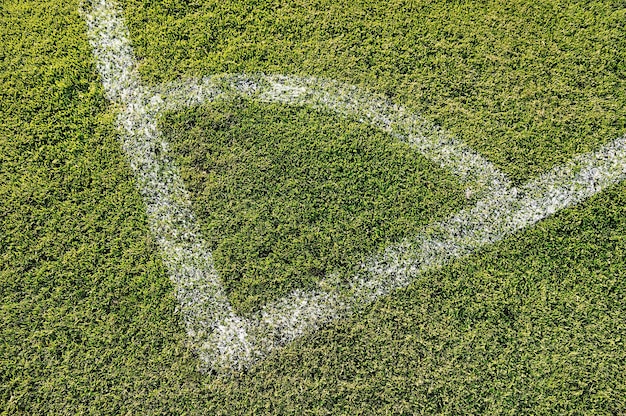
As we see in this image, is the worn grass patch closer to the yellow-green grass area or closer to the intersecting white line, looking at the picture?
the intersecting white line

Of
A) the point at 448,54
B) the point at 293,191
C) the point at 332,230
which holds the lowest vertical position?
the point at 332,230

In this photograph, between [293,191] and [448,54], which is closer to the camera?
[293,191]

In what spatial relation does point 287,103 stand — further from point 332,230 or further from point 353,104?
point 332,230

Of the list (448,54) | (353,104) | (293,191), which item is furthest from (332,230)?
(448,54)

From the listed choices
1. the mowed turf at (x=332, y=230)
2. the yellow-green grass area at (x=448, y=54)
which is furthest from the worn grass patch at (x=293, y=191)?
the yellow-green grass area at (x=448, y=54)

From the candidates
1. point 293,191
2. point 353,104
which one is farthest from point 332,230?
point 353,104

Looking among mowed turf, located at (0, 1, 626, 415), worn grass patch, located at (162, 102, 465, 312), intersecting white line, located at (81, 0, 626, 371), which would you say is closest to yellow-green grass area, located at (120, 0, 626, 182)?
mowed turf, located at (0, 1, 626, 415)

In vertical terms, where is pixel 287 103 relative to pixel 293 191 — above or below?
above

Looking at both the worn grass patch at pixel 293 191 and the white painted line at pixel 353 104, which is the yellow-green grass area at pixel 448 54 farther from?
the worn grass patch at pixel 293 191
